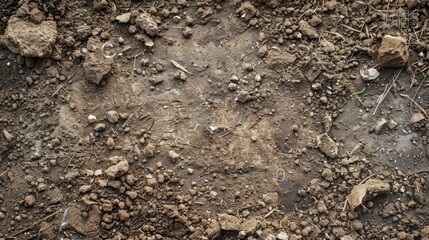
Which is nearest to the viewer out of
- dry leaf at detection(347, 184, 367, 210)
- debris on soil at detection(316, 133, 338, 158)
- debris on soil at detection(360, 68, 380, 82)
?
dry leaf at detection(347, 184, 367, 210)

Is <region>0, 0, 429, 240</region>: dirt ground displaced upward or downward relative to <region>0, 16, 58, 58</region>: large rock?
downward

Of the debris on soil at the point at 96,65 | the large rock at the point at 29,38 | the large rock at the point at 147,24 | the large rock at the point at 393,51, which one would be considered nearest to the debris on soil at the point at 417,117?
the large rock at the point at 393,51

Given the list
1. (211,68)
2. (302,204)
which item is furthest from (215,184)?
(211,68)

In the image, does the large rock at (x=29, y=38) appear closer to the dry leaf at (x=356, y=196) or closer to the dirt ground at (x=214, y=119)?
the dirt ground at (x=214, y=119)

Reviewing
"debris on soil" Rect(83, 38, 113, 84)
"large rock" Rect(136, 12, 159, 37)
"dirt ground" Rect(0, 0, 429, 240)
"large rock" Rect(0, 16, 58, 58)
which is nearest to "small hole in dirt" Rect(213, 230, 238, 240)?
"dirt ground" Rect(0, 0, 429, 240)

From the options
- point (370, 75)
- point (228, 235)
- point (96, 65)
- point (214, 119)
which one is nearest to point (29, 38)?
point (96, 65)

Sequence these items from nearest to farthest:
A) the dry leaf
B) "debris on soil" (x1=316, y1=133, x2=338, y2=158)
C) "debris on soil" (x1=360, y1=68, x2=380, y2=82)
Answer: the dry leaf
"debris on soil" (x1=316, y1=133, x2=338, y2=158)
"debris on soil" (x1=360, y1=68, x2=380, y2=82)

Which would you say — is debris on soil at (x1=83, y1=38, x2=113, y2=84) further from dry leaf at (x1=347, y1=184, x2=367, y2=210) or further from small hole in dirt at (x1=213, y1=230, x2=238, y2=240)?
dry leaf at (x1=347, y1=184, x2=367, y2=210)
